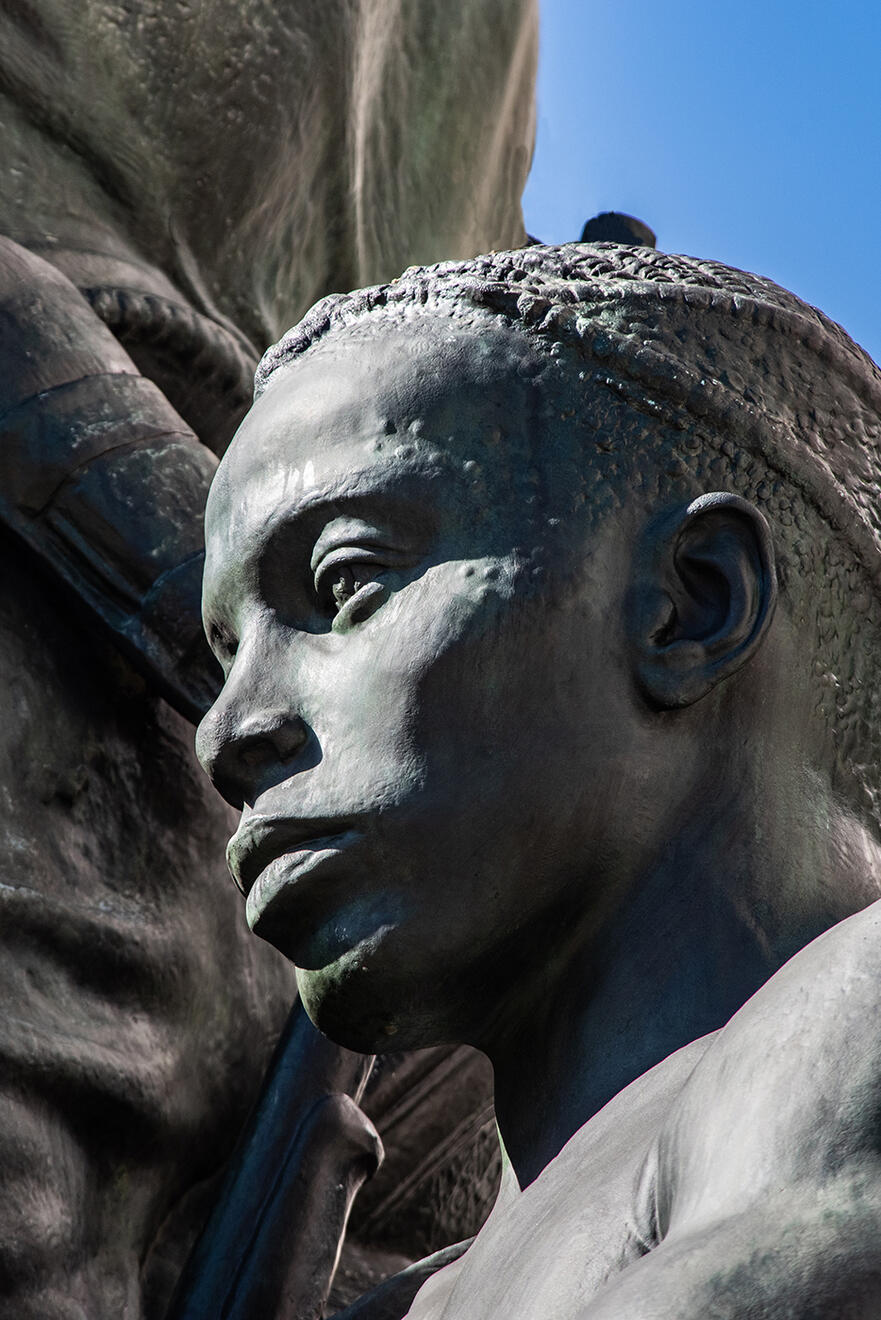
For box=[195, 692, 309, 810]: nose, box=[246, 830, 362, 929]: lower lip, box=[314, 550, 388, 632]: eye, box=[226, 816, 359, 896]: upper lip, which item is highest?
box=[314, 550, 388, 632]: eye

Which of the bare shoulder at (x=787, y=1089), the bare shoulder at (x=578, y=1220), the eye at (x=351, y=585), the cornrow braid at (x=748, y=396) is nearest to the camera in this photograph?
the bare shoulder at (x=787, y=1089)

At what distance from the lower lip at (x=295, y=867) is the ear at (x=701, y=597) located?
40 centimetres

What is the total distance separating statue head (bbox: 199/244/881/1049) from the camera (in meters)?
2.57

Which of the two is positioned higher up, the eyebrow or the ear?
the eyebrow

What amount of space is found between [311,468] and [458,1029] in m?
0.70

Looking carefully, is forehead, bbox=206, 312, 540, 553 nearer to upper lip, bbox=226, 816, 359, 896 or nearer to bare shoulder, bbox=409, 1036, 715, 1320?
upper lip, bbox=226, 816, 359, 896

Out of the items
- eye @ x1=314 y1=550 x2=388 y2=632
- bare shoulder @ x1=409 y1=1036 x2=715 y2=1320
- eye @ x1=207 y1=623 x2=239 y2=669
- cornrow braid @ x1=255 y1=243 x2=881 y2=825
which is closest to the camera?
bare shoulder @ x1=409 y1=1036 x2=715 y2=1320

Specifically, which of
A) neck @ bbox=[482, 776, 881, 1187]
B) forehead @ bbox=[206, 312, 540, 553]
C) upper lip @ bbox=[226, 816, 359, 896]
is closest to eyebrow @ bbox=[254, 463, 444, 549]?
forehead @ bbox=[206, 312, 540, 553]

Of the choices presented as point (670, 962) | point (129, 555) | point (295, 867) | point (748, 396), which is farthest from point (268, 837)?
point (129, 555)

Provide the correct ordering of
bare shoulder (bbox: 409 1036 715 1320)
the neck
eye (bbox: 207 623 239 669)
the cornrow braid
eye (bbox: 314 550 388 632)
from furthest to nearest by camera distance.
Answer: eye (bbox: 207 623 239 669) → the cornrow braid → eye (bbox: 314 550 388 632) → the neck → bare shoulder (bbox: 409 1036 715 1320)

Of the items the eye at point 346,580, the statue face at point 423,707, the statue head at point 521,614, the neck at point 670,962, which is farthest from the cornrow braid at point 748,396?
the eye at point 346,580

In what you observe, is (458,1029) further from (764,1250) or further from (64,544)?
(64,544)

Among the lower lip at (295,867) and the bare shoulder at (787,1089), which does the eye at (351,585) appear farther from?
the bare shoulder at (787,1089)

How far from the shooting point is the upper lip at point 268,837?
2.60 metres
